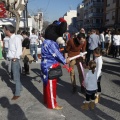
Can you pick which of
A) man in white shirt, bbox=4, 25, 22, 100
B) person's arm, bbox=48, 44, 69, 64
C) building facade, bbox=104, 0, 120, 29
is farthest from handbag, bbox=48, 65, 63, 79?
building facade, bbox=104, 0, 120, 29

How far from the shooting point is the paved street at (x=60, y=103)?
4.87 metres

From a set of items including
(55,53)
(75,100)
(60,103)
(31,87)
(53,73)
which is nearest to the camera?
(55,53)

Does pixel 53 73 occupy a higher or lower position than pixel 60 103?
higher

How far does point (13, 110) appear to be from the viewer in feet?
17.2

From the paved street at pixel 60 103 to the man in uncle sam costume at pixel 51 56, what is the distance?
31 cm

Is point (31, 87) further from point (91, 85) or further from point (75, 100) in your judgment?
point (91, 85)

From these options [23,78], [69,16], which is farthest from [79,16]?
[23,78]

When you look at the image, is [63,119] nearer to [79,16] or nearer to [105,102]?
[105,102]

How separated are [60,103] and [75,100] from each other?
41cm

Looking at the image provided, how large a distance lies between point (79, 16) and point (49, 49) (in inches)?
4275

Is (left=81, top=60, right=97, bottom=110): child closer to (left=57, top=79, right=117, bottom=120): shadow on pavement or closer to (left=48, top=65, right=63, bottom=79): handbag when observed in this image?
(left=57, top=79, right=117, bottom=120): shadow on pavement

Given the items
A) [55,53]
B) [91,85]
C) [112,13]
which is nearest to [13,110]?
[55,53]

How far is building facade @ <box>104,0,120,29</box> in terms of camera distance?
4809 centimetres

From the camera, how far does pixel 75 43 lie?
6.39 meters
